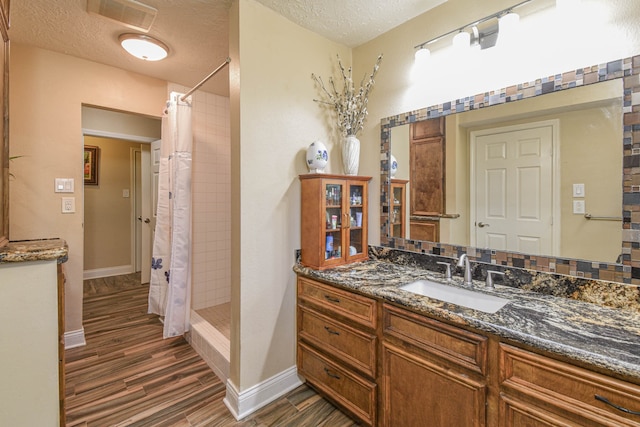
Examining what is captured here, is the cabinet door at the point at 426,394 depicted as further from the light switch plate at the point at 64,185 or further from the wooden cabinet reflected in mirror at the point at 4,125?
the light switch plate at the point at 64,185

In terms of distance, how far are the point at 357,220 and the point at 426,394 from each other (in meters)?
1.13

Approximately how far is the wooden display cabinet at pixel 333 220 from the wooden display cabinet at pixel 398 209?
0.62ft

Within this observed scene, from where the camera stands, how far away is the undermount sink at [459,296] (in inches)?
53.9

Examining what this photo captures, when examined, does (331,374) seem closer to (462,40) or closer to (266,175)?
(266,175)

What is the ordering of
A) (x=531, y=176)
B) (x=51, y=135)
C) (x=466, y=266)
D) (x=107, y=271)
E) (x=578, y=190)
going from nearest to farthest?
1. (x=578, y=190)
2. (x=531, y=176)
3. (x=466, y=266)
4. (x=51, y=135)
5. (x=107, y=271)

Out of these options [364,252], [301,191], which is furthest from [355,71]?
[364,252]

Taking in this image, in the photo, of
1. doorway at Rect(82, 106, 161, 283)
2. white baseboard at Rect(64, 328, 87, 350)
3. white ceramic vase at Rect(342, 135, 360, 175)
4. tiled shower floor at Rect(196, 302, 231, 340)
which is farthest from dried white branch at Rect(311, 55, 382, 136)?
doorway at Rect(82, 106, 161, 283)

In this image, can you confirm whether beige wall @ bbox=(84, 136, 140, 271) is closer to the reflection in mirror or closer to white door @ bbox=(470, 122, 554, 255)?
the reflection in mirror

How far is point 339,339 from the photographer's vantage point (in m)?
1.62

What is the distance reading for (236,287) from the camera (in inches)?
69.4

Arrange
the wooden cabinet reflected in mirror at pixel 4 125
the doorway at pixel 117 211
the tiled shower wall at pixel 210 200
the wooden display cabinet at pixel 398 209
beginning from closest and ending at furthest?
the wooden cabinet reflected in mirror at pixel 4 125, the wooden display cabinet at pixel 398 209, the tiled shower wall at pixel 210 200, the doorway at pixel 117 211

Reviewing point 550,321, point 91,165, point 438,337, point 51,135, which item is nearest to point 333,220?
point 438,337

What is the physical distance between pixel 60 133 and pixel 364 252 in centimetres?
265

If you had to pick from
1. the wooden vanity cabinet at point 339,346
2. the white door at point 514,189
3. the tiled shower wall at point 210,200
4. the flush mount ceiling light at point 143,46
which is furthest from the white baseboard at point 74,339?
the white door at point 514,189
